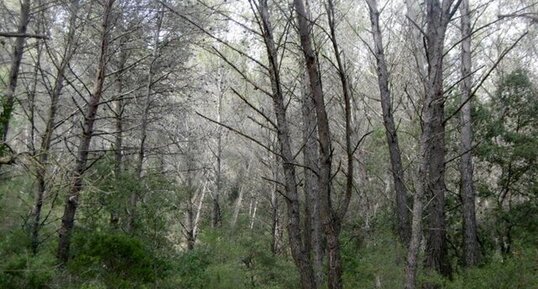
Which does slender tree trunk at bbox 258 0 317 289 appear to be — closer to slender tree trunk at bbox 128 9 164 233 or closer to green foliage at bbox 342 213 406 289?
green foliage at bbox 342 213 406 289

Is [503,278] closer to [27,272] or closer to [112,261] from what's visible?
[112,261]

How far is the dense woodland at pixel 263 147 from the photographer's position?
3406mm

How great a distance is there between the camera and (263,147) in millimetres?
8102

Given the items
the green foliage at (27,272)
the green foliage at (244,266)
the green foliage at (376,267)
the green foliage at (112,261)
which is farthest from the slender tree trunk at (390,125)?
the green foliage at (27,272)

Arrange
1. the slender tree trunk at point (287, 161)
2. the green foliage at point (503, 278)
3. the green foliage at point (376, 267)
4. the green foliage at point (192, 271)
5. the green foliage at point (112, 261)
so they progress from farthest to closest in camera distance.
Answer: the green foliage at point (376, 267) < the green foliage at point (192, 271) < the green foliage at point (503, 278) < the green foliage at point (112, 261) < the slender tree trunk at point (287, 161)

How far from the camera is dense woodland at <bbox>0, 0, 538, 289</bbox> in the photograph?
3406 millimetres

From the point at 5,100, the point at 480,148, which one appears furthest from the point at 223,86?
the point at 5,100

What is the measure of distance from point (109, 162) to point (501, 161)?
1120 centimetres

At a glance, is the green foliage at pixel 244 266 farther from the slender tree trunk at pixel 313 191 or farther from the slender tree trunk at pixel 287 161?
the slender tree trunk at pixel 287 161

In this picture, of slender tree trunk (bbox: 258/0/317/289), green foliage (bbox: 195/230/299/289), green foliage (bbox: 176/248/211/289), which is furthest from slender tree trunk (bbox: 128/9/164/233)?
slender tree trunk (bbox: 258/0/317/289)

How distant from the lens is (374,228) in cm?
1530

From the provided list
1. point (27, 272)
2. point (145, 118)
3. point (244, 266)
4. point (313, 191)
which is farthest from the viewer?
point (244, 266)

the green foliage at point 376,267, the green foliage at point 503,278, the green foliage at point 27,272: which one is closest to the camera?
the green foliage at point 27,272

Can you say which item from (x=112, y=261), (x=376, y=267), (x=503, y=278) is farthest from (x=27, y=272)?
(x=503, y=278)
